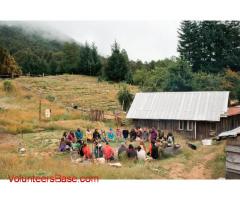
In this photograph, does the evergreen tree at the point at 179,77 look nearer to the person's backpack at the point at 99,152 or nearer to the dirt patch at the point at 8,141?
the person's backpack at the point at 99,152

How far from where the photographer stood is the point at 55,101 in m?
22.9

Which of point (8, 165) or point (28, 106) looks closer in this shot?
point (8, 165)

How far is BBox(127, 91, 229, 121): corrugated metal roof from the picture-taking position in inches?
779

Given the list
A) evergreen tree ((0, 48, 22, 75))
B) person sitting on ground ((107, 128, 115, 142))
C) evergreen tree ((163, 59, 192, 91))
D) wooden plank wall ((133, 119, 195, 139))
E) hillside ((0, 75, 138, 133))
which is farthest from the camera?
wooden plank wall ((133, 119, 195, 139))

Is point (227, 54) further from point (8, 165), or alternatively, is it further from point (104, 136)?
point (8, 165)

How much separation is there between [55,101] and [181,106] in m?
7.40

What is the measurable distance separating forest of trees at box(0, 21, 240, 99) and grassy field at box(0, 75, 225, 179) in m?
0.97

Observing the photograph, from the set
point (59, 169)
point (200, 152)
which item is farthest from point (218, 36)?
point (59, 169)

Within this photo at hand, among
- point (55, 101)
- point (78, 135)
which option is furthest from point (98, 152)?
point (55, 101)

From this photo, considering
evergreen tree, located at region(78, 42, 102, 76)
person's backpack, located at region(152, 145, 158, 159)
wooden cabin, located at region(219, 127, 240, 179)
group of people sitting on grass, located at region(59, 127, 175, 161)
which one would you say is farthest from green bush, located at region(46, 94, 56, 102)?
wooden cabin, located at region(219, 127, 240, 179)

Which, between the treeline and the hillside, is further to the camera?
the hillside

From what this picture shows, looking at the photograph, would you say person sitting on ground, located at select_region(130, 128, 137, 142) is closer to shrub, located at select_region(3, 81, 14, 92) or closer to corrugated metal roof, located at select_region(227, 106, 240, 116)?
corrugated metal roof, located at select_region(227, 106, 240, 116)

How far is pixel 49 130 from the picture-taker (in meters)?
20.1

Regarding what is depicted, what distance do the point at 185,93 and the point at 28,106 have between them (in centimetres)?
829
